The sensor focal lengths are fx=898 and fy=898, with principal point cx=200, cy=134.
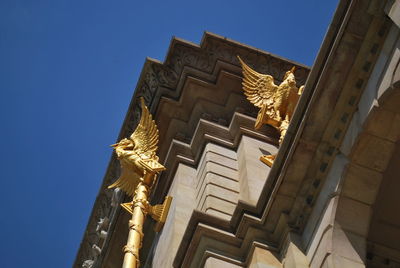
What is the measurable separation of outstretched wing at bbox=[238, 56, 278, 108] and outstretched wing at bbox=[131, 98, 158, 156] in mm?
2551

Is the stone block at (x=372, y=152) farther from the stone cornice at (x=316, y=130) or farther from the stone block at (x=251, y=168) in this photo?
the stone block at (x=251, y=168)

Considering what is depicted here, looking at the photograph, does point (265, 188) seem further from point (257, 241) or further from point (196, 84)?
point (196, 84)

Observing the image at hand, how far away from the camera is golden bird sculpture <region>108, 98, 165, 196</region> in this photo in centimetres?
2214

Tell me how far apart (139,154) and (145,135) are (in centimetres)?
60

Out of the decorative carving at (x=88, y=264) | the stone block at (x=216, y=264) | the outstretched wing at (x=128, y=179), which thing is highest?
the stone block at (x=216, y=264)

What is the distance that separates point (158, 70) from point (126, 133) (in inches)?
84.3

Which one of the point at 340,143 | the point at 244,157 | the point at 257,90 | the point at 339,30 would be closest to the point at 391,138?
the point at 340,143

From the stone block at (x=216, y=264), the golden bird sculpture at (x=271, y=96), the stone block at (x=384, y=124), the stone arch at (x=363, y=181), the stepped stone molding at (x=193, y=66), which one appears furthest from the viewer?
the stepped stone molding at (x=193, y=66)

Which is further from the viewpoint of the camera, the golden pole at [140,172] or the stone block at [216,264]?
the golden pole at [140,172]

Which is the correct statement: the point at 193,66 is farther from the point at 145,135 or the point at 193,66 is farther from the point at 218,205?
the point at 218,205

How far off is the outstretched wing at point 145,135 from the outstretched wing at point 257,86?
2.55 m

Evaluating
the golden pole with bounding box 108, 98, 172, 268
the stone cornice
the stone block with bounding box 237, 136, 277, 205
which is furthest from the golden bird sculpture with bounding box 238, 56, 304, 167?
the stone cornice

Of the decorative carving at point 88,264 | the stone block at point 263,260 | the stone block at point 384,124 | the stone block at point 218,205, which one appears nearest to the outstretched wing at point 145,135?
the stone block at point 218,205

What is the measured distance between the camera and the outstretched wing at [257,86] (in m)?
22.2
